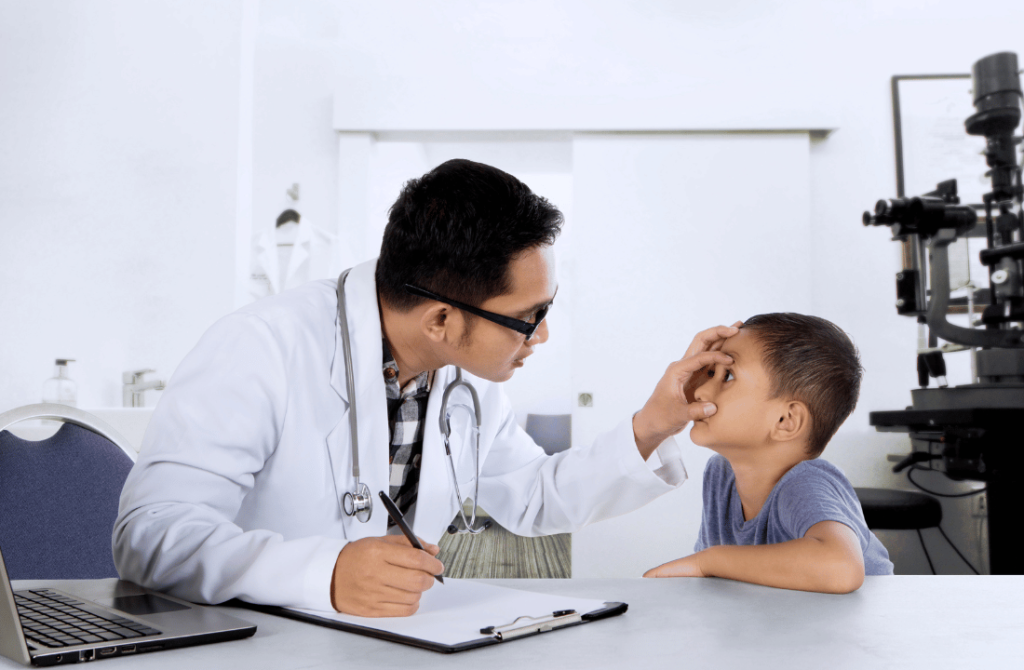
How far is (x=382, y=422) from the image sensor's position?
3.71 ft

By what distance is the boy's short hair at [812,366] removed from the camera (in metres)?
1.16

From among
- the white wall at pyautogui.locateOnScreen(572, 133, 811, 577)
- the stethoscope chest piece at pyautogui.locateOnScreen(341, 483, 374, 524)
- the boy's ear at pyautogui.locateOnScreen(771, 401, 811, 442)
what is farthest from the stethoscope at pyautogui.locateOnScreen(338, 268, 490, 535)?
the white wall at pyautogui.locateOnScreen(572, 133, 811, 577)

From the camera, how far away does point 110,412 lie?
2.28 meters

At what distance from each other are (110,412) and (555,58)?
2753 mm

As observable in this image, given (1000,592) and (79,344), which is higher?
(79,344)

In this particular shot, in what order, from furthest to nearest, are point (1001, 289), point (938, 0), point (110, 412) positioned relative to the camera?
1. point (938, 0)
2. point (110, 412)
3. point (1001, 289)

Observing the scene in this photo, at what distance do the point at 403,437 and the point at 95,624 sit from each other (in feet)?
2.47

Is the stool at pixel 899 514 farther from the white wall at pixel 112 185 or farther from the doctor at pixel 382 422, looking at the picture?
the white wall at pixel 112 185

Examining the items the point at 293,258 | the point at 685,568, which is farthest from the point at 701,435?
the point at 293,258

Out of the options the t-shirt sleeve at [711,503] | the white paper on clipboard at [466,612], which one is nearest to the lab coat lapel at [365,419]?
the white paper on clipboard at [466,612]

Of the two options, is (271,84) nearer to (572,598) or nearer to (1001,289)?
(1001,289)

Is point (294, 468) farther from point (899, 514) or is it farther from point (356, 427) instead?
point (899, 514)

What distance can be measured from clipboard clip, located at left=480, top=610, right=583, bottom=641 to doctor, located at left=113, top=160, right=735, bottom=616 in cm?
18

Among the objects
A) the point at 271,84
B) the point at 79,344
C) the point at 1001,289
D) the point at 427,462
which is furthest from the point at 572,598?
the point at 271,84
